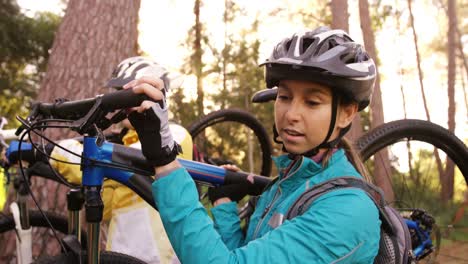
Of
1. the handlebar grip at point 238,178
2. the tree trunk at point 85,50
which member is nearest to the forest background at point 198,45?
the tree trunk at point 85,50

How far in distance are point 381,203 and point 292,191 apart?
0.34 m

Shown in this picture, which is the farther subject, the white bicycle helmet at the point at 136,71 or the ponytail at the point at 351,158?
the white bicycle helmet at the point at 136,71

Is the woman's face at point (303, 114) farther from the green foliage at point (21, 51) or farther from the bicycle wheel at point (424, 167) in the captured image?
the green foliage at point (21, 51)

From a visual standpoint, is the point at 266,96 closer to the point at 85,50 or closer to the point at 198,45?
the point at 85,50

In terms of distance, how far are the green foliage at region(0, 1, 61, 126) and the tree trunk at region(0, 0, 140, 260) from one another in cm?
634

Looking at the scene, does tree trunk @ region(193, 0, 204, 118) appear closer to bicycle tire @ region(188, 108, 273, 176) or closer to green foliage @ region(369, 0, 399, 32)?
green foliage @ region(369, 0, 399, 32)

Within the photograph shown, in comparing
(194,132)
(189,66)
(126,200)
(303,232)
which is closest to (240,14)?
(189,66)

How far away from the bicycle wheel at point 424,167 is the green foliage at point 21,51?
8358mm

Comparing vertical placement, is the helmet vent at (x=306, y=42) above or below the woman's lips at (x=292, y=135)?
above

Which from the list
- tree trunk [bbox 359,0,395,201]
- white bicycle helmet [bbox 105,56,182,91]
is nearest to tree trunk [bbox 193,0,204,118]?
tree trunk [bbox 359,0,395,201]

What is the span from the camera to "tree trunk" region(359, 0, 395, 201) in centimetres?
382

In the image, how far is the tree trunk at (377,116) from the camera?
3.82 m

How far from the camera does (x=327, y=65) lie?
174cm

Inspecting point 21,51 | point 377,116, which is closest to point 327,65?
point 377,116
